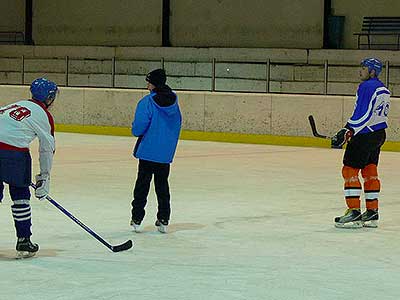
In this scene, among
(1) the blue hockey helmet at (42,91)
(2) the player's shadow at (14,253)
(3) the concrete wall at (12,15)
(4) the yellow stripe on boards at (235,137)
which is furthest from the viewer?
(3) the concrete wall at (12,15)

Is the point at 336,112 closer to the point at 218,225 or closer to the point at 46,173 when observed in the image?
the point at 218,225

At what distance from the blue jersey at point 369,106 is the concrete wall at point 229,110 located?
7.92m

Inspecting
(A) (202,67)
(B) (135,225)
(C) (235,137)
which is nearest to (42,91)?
(B) (135,225)

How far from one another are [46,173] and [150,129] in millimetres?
1442

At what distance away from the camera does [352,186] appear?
8.49m

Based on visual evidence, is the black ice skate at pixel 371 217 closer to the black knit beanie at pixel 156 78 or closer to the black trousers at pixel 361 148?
the black trousers at pixel 361 148

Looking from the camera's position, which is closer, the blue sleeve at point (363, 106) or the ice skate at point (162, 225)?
the ice skate at point (162, 225)

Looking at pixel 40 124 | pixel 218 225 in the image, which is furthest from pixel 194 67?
pixel 40 124

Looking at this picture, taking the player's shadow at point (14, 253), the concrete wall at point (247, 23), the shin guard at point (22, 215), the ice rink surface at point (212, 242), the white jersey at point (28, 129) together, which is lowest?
the player's shadow at point (14, 253)

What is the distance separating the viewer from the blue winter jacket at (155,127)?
25.5ft

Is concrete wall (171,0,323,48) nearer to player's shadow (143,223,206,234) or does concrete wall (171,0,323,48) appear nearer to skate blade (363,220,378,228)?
skate blade (363,220,378,228)

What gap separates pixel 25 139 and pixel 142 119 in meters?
1.39

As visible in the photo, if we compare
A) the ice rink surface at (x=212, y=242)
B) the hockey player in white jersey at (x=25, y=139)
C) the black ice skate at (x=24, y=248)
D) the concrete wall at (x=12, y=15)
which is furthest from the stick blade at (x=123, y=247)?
the concrete wall at (x=12, y=15)

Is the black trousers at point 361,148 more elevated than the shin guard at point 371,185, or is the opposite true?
the black trousers at point 361,148
